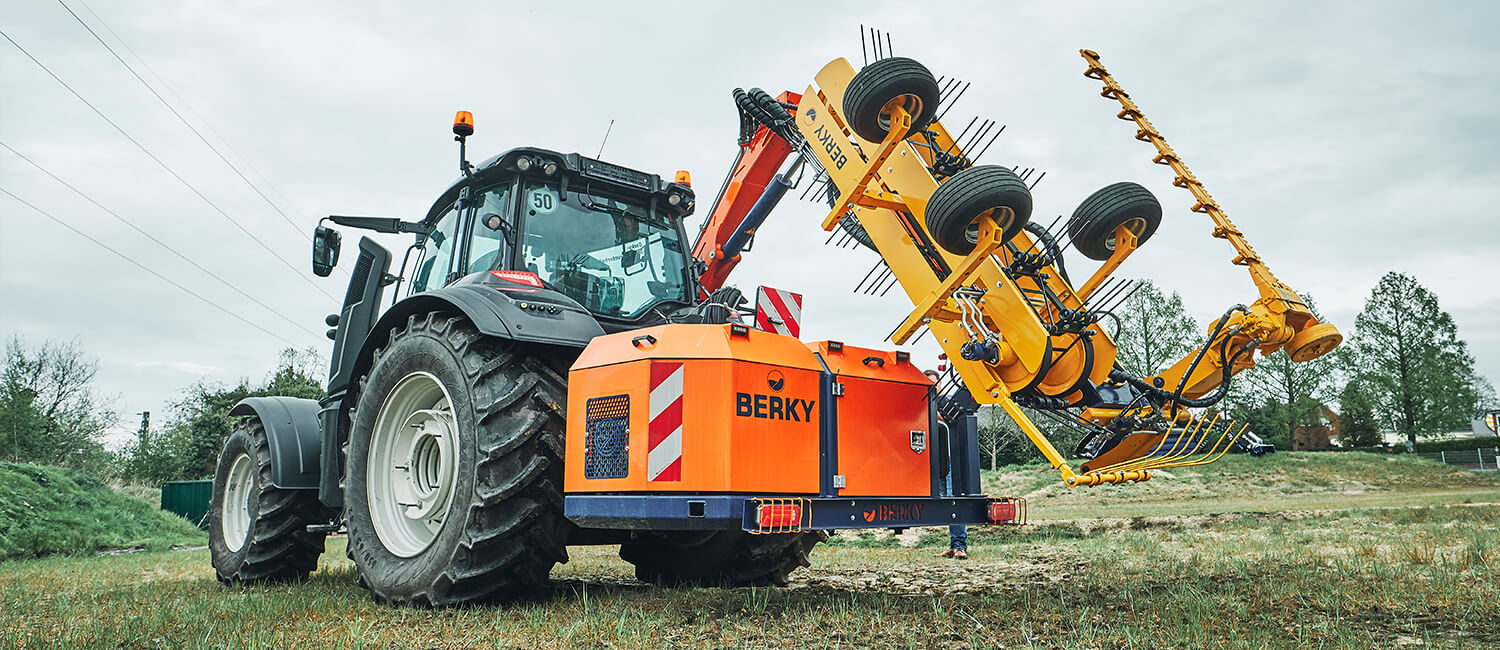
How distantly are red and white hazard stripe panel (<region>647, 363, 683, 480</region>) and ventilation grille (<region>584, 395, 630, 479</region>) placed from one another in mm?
112

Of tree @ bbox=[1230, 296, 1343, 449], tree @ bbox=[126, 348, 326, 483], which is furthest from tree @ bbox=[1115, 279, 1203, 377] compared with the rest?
tree @ bbox=[126, 348, 326, 483]

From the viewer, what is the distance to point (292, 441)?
572cm

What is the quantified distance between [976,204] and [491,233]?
8.75ft

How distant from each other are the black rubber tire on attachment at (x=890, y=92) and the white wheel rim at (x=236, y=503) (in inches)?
192

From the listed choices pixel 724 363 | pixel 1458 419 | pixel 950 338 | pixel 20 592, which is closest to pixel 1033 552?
pixel 950 338

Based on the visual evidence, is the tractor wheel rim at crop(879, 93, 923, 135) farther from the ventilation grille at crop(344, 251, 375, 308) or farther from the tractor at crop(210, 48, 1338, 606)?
the ventilation grille at crop(344, 251, 375, 308)

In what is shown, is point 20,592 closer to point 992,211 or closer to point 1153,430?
point 992,211

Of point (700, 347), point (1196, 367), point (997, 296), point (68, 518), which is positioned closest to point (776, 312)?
point (997, 296)

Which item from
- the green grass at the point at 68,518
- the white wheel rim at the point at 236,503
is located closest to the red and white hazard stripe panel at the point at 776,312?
the white wheel rim at the point at 236,503

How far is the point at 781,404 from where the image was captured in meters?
3.57

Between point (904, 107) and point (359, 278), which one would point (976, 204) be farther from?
point (359, 278)

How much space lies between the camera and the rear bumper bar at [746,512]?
325 centimetres

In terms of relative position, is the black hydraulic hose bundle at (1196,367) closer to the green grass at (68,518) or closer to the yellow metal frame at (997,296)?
the yellow metal frame at (997,296)

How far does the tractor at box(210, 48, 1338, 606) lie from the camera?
350 cm
